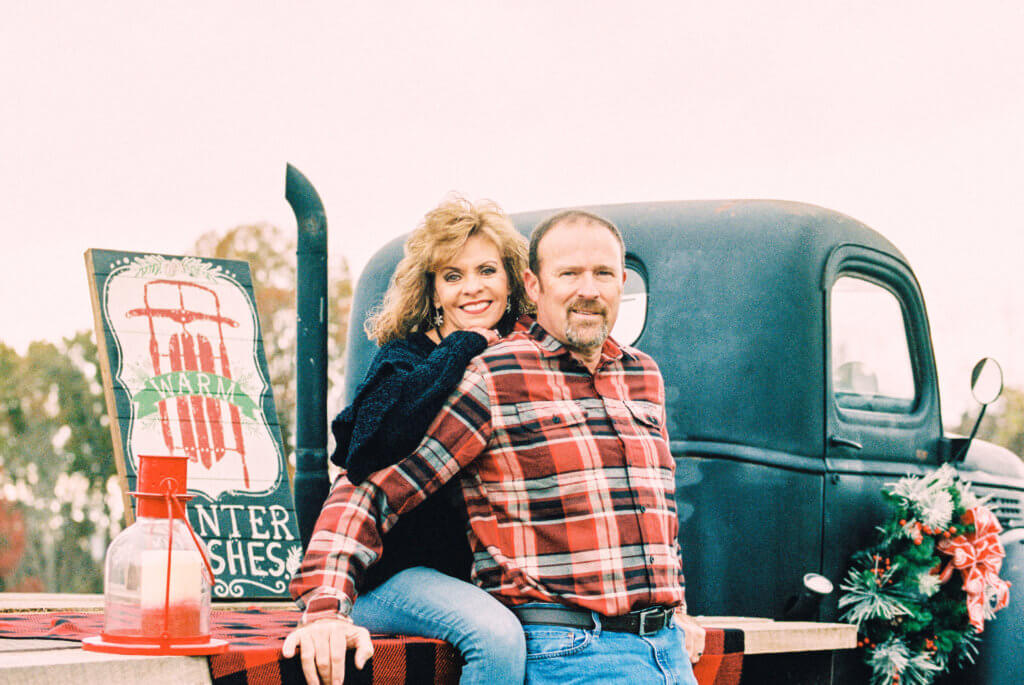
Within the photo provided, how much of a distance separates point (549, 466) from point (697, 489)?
4.81 feet

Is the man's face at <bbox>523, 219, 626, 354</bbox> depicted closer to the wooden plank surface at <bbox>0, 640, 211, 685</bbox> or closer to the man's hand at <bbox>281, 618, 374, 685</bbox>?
the man's hand at <bbox>281, 618, 374, 685</bbox>

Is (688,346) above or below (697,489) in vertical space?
above

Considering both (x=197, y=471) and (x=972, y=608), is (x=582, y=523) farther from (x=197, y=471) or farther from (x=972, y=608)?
(x=197, y=471)

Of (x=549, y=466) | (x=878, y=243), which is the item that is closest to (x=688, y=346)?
(x=878, y=243)

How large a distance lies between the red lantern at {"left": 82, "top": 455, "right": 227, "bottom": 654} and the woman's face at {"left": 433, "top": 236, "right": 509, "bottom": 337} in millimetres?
985

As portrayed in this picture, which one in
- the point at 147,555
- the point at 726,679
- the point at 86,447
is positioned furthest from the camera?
the point at 86,447

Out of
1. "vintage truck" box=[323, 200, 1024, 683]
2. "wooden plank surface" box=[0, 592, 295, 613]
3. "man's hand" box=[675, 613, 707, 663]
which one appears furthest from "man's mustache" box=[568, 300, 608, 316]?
Answer: "wooden plank surface" box=[0, 592, 295, 613]

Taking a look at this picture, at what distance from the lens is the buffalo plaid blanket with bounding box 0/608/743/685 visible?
2061 mm

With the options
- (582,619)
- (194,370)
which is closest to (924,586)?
(582,619)

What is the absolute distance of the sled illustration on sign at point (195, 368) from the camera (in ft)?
14.9

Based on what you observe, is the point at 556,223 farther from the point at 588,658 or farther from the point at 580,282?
the point at 588,658

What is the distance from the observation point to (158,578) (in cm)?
193

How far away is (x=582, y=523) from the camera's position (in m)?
2.33

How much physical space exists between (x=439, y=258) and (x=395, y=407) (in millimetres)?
594
